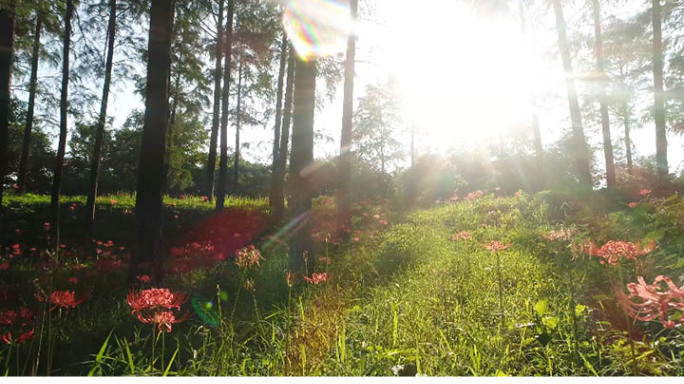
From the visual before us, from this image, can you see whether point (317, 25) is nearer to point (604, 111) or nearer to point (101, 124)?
point (101, 124)

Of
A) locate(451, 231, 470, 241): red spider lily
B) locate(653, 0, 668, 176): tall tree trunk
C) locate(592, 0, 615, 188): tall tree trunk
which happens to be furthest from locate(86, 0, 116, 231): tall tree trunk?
locate(653, 0, 668, 176): tall tree trunk

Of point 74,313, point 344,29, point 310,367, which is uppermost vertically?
point 344,29

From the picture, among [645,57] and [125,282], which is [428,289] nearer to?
[125,282]

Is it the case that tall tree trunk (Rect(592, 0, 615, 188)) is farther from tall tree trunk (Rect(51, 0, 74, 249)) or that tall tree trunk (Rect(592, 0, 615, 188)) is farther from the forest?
tall tree trunk (Rect(51, 0, 74, 249))

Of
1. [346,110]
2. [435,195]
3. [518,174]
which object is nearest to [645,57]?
[518,174]

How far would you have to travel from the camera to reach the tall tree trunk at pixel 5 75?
802cm

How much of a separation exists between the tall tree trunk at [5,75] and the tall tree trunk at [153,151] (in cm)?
494

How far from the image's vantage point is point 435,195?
1689 cm

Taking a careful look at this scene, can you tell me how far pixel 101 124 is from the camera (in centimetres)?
980

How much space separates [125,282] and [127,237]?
18.8 ft

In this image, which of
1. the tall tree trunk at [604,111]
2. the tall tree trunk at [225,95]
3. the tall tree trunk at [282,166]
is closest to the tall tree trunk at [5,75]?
the tall tree trunk at [225,95]

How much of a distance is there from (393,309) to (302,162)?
317cm

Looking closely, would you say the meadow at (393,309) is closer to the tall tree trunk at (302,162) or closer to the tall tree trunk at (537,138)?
the tall tree trunk at (302,162)

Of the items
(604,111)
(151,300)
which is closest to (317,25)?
(151,300)
